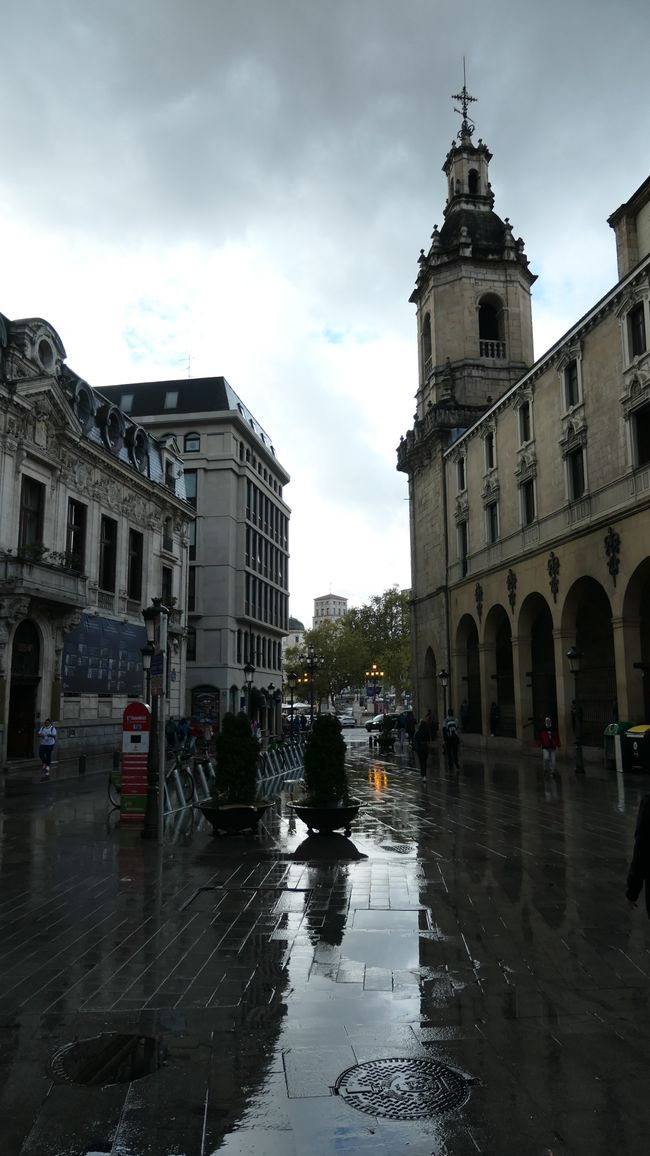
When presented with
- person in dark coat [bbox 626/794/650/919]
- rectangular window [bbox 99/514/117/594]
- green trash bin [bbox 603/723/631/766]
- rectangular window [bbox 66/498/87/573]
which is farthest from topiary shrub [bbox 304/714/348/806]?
rectangular window [bbox 99/514/117/594]

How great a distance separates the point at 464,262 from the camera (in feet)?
144

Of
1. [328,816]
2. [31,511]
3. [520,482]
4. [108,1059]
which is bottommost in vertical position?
[108,1059]

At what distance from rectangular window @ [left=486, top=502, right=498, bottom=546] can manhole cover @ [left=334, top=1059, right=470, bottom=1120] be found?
106ft

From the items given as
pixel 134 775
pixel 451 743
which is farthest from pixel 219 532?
pixel 134 775

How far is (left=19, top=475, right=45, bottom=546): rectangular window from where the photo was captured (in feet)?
89.2

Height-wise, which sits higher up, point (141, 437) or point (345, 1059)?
point (141, 437)

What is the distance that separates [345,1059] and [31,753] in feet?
83.0

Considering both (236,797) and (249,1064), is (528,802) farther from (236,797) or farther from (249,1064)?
(249,1064)

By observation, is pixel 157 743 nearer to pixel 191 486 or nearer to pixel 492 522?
pixel 492 522

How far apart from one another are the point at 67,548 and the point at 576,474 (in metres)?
19.9

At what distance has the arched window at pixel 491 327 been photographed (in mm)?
44219

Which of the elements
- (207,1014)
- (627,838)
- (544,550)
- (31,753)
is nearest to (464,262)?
(544,550)

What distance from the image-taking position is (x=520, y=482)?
32344 millimetres

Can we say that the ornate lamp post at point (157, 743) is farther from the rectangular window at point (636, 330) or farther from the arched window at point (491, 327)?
the arched window at point (491, 327)
